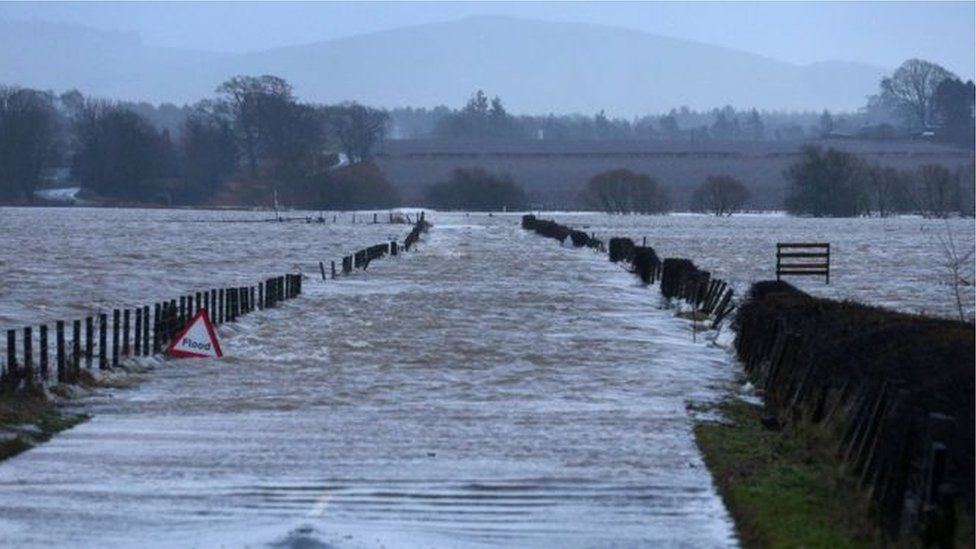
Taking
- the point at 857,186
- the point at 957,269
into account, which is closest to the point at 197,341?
the point at 957,269

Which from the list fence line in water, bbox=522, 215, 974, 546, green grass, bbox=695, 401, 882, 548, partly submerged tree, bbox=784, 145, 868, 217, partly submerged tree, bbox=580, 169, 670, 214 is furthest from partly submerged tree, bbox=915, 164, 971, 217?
green grass, bbox=695, 401, 882, 548

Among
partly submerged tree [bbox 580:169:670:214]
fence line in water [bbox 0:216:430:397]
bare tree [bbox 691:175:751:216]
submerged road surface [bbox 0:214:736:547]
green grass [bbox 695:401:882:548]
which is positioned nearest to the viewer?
green grass [bbox 695:401:882:548]

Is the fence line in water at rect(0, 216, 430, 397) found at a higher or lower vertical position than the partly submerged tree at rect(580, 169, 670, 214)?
higher

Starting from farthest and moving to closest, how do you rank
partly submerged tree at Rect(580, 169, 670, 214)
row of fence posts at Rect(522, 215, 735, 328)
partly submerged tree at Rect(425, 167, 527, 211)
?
partly submerged tree at Rect(425, 167, 527, 211) → partly submerged tree at Rect(580, 169, 670, 214) → row of fence posts at Rect(522, 215, 735, 328)

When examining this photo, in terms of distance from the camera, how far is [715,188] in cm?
19575

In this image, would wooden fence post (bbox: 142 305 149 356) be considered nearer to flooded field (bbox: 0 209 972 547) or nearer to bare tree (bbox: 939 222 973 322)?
flooded field (bbox: 0 209 972 547)

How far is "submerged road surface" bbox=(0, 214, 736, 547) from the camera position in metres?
14.6

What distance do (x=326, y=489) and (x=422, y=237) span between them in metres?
88.4

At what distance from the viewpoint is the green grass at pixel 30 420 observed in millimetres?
18922

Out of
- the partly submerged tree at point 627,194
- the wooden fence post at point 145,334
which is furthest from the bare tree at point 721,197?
the wooden fence post at point 145,334

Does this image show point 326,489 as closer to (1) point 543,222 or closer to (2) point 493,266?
(2) point 493,266

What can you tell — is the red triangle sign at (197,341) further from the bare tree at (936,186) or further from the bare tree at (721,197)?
the bare tree at (721,197)

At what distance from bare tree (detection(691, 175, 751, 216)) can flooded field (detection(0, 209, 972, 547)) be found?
468 feet

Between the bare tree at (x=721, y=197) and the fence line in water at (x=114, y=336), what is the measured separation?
14767 cm
